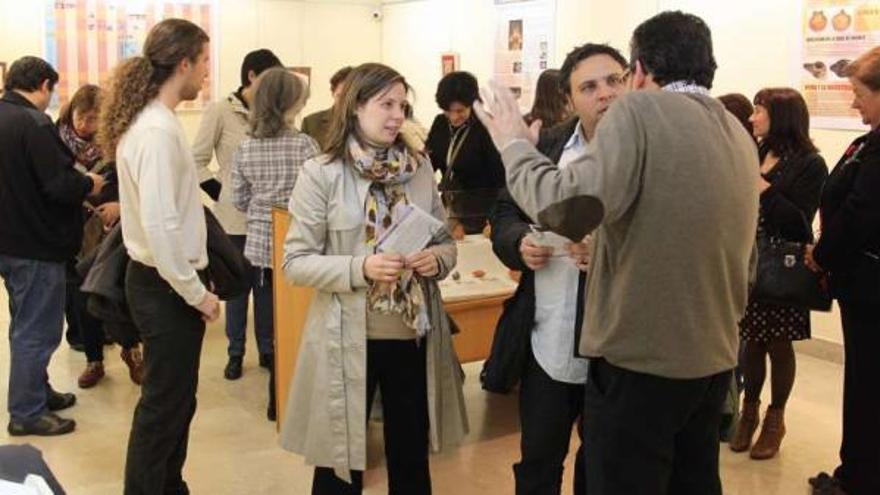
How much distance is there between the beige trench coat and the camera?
2422 millimetres

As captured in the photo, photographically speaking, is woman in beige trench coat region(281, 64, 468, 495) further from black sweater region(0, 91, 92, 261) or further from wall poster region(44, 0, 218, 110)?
wall poster region(44, 0, 218, 110)

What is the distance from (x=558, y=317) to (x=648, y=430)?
1.62 feet

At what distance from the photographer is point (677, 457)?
80.4 inches

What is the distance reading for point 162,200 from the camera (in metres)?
2.46

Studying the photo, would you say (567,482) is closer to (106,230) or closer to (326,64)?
(106,230)

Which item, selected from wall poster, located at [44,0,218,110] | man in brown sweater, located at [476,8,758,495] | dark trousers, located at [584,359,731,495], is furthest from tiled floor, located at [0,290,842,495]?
wall poster, located at [44,0,218,110]

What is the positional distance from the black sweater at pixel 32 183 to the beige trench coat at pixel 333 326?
1.60 metres

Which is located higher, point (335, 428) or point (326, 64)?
point (326, 64)

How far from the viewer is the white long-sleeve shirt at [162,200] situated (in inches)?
97.1

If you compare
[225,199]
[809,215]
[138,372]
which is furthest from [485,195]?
[138,372]

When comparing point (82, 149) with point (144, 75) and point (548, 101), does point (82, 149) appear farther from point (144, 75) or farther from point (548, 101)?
point (548, 101)

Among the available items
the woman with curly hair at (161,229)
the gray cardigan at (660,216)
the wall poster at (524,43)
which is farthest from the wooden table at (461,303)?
the wall poster at (524,43)

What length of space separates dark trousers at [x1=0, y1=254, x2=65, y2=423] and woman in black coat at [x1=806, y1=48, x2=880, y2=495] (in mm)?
Answer: 3010

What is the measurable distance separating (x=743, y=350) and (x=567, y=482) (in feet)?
3.25
